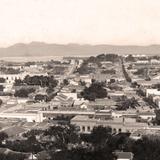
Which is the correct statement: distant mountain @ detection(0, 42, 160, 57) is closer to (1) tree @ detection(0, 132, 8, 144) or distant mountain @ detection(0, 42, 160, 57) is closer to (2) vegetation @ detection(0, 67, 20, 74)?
(2) vegetation @ detection(0, 67, 20, 74)

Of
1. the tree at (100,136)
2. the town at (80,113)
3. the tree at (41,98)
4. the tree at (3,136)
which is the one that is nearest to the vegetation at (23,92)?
the town at (80,113)

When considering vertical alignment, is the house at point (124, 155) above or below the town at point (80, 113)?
above

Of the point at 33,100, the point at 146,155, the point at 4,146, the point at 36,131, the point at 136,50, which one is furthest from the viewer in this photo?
the point at 136,50

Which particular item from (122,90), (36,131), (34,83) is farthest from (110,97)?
(36,131)

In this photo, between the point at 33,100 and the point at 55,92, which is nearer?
the point at 33,100

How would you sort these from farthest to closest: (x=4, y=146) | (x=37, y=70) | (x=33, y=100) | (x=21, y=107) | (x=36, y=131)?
(x=37, y=70) < (x=33, y=100) < (x=21, y=107) < (x=36, y=131) < (x=4, y=146)

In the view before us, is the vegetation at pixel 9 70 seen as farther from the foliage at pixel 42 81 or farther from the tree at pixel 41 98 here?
the tree at pixel 41 98

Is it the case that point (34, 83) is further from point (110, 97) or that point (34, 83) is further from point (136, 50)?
point (136, 50)
